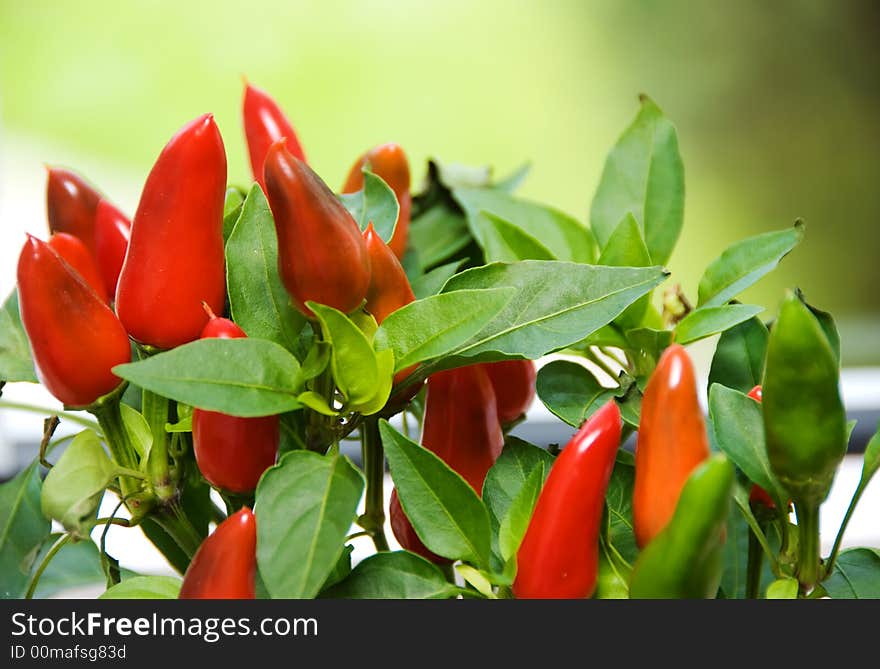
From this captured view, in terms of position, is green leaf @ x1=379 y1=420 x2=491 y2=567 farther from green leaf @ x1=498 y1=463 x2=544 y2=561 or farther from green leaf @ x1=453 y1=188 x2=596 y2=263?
green leaf @ x1=453 y1=188 x2=596 y2=263

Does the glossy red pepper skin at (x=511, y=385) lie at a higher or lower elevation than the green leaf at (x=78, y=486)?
higher

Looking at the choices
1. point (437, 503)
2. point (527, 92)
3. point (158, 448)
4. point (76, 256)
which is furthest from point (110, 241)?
point (527, 92)

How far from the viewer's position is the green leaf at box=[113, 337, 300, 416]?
1.15 ft

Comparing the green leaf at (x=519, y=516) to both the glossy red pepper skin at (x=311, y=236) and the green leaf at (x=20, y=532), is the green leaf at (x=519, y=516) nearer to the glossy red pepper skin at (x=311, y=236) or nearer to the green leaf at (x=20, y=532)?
the glossy red pepper skin at (x=311, y=236)

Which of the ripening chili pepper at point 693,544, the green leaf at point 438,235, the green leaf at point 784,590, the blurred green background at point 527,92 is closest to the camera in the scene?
the ripening chili pepper at point 693,544

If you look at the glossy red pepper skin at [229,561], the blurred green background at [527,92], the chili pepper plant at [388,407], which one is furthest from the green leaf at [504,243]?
the blurred green background at [527,92]

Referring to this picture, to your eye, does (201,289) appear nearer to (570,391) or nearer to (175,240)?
(175,240)

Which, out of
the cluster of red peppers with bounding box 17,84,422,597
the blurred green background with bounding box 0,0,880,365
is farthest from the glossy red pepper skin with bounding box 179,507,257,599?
the blurred green background with bounding box 0,0,880,365

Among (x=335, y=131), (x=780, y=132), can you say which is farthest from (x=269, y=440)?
(x=780, y=132)

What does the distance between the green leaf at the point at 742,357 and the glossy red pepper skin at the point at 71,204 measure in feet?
1.18

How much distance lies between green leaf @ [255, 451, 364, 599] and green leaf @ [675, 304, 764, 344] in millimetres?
184

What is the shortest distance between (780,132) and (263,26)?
1332 millimetres

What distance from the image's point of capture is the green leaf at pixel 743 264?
1.61ft

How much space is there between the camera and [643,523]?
1.16 feet
